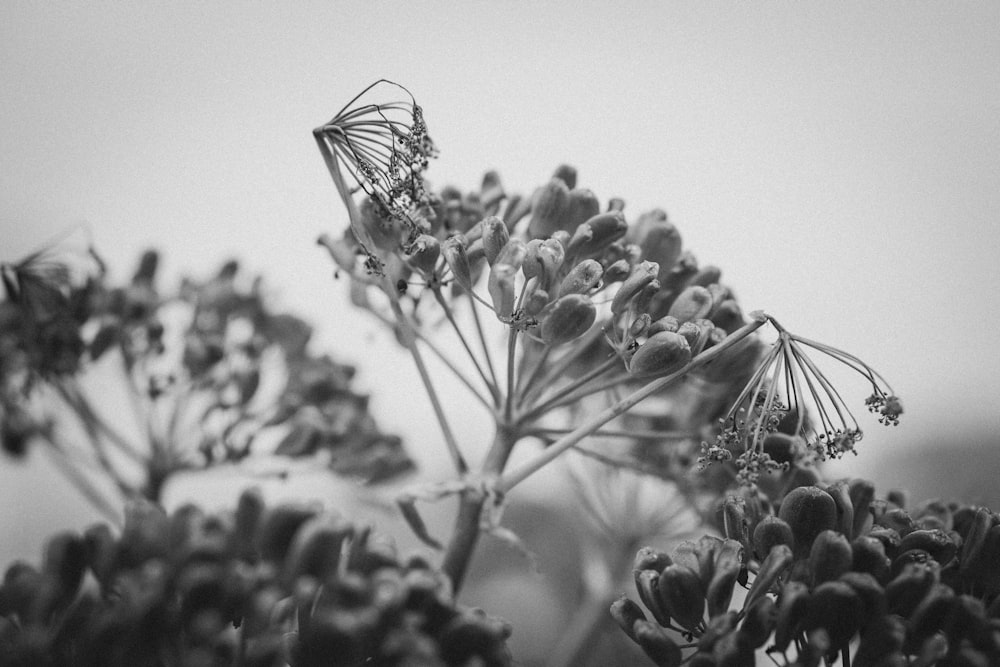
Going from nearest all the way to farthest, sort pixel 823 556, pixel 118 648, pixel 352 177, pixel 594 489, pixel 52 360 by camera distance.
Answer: pixel 118 648, pixel 823 556, pixel 352 177, pixel 52 360, pixel 594 489

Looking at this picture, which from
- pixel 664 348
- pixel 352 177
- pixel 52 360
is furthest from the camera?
pixel 52 360

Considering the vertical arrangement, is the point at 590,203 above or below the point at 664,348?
above

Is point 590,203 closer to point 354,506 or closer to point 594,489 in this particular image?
point 594,489

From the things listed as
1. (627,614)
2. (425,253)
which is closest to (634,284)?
(425,253)

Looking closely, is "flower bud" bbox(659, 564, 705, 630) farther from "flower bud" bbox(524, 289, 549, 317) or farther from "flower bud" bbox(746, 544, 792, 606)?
"flower bud" bbox(524, 289, 549, 317)

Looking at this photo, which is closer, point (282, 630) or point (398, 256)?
point (282, 630)

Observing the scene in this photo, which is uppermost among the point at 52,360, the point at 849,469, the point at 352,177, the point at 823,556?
the point at 352,177

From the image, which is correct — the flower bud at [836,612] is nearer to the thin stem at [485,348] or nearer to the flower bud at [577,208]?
the thin stem at [485,348]

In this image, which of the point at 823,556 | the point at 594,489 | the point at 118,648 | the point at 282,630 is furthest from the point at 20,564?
the point at 594,489
